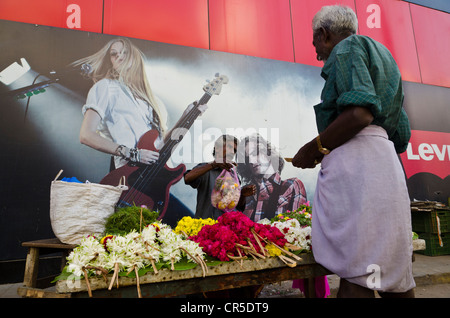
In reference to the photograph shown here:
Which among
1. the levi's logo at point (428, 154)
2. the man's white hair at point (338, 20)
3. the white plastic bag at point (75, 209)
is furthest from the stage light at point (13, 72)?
the levi's logo at point (428, 154)

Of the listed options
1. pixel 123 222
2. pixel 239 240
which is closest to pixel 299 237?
pixel 239 240

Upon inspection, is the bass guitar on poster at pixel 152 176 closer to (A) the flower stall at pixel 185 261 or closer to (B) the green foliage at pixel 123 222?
(B) the green foliage at pixel 123 222

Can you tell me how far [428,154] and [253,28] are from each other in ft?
17.4

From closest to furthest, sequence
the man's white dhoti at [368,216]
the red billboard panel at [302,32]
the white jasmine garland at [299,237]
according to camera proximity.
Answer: the man's white dhoti at [368,216], the white jasmine garland at [299,237], the red billboard panel at [302,32]

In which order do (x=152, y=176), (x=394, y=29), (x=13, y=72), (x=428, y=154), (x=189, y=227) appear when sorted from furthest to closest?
(x=394, y=29)
(x=428, y=154)
(x=152, y=176)
(x=13, y=72)
(x=189, y=227)

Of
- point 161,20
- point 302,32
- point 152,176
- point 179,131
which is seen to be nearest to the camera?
point 152,176

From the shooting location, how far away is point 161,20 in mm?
4984

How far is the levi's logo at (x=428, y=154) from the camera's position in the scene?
6.36 metres

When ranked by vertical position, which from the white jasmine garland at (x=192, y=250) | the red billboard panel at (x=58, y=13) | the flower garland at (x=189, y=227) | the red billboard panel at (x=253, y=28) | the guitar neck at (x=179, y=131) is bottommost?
the white jasmine garland at (x=192, y=250)

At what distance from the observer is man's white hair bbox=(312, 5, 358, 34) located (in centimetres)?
153

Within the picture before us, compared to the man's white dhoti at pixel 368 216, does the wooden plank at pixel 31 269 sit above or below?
below

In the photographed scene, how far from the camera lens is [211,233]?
5.58ft

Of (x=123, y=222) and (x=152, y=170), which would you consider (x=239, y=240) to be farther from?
(x=152, y=170)

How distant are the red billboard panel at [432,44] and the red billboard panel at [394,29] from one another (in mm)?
212
